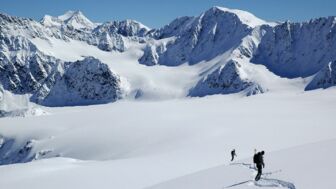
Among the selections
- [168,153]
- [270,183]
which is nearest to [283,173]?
[270,183]

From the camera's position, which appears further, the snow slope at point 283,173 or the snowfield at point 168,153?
the snowfield at point 168,153

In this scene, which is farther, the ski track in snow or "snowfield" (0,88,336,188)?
"snowfield" (0,88,336,188)

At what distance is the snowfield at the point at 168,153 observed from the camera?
2150 cm

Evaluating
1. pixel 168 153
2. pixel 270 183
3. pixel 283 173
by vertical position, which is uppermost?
pixel 168 153

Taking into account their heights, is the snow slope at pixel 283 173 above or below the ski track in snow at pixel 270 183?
above

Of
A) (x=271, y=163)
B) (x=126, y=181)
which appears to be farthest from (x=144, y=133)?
(x=271, y=163)

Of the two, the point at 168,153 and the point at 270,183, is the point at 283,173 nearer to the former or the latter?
the point at 270,183

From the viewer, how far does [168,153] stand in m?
59.6

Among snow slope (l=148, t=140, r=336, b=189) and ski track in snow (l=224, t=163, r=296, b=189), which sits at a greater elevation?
snow slope (l=148, t=140, r=336, b=189)

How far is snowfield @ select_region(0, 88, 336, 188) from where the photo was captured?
21.5m

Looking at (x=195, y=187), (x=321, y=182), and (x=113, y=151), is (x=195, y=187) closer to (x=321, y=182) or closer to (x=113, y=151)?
(x=321, y=182)

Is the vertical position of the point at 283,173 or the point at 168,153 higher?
the point at 168,153

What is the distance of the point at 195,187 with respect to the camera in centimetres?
2034

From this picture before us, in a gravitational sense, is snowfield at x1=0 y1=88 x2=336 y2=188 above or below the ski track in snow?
above
